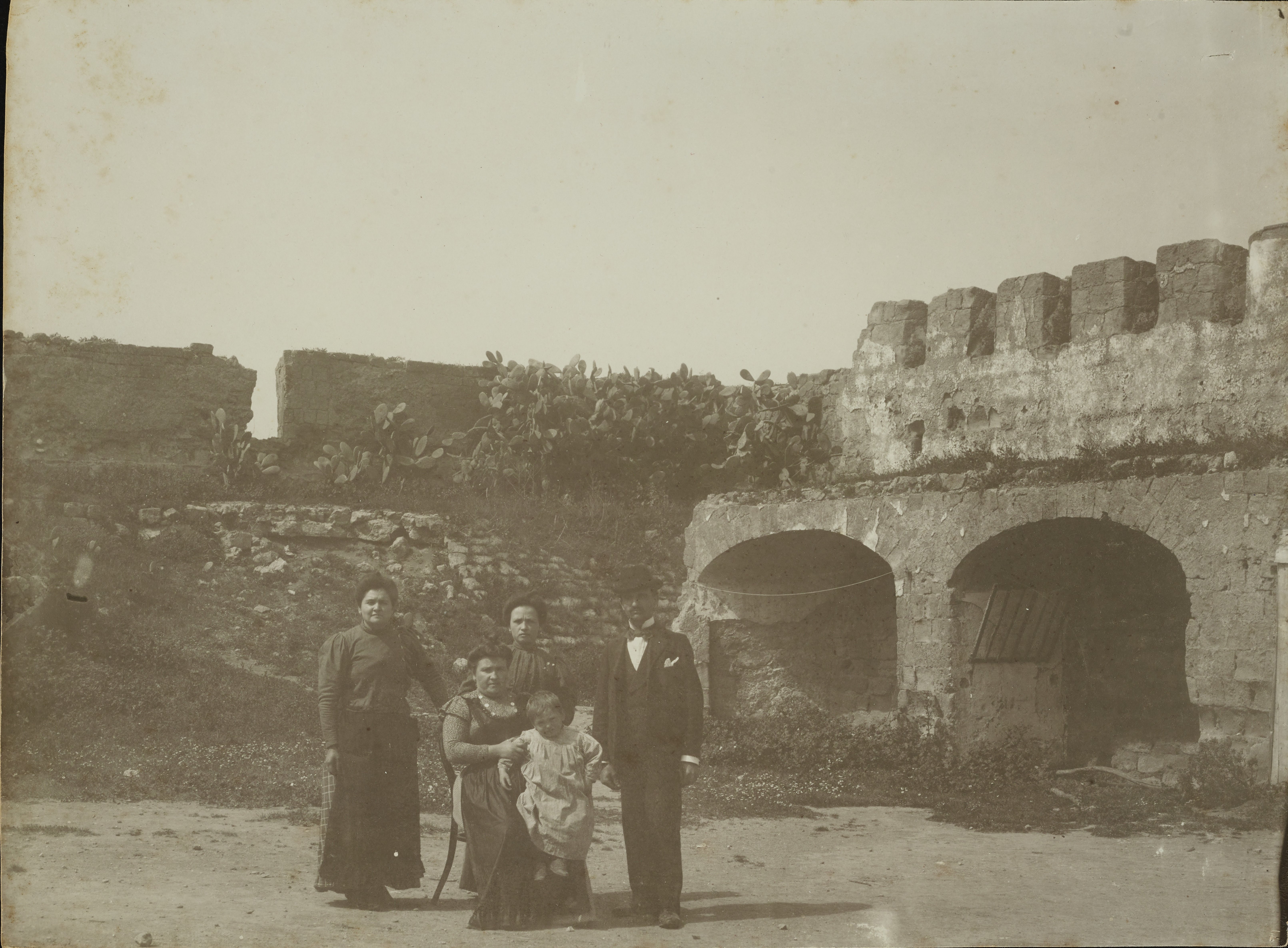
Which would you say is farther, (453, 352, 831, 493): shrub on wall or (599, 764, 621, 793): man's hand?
(453, 352, 831, 493): shrub on wall

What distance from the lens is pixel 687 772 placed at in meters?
5.97

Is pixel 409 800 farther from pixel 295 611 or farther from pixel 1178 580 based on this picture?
pixel 1178 580

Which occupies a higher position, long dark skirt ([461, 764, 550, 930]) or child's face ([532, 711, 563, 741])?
child's face ([532, 711, 563, 741])

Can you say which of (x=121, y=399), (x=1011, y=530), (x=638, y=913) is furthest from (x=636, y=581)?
(x=121, y=399)

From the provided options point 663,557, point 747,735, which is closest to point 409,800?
point 747,735

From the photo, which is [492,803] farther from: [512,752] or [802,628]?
[802,628]

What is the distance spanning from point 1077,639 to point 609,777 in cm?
Answer: 668

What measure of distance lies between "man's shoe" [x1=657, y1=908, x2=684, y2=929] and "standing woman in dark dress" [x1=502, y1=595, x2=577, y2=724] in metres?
0.96

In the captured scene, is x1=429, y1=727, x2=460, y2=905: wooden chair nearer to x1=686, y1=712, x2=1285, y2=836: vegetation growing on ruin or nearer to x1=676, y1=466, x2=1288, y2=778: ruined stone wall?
x1=686, y1=712, x2=1285, y2=836: vegetation growing on ruin

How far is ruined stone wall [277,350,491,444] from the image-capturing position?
587 inches

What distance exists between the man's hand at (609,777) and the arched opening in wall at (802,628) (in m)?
5.48

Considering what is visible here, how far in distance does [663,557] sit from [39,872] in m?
8.85

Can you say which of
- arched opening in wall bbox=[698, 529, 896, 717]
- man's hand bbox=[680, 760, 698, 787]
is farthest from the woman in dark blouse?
arched opening in wall bbox=[698, 529, 896, 717]

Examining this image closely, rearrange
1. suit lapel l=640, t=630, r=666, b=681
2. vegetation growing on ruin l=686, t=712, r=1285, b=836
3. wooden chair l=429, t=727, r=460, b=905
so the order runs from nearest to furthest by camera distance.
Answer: wooden chair l=429, t=727, r=460, b=905
suit lapel l=640, t=630, r=666, b=681
vegetation growing on ruin l=686, t=712, r=1285, b=836
